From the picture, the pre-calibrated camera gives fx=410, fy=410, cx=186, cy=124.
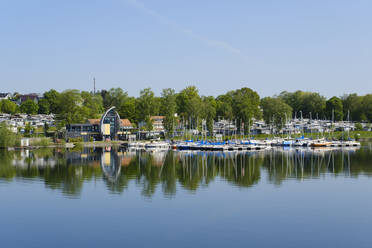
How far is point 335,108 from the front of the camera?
142 meters

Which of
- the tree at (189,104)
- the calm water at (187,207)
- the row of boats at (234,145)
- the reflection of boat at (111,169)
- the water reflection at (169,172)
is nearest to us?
the calm water at (187,207)

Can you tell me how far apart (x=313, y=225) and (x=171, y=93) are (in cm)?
9291

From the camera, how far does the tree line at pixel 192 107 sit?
111 m

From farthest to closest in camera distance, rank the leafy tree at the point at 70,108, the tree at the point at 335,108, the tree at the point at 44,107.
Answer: the tree at the point at 44,107 → the tree at the point at 335,108 → the leafy tree at the point at 70,108

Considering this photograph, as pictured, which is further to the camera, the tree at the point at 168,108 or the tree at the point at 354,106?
the tree at the point at 354,106

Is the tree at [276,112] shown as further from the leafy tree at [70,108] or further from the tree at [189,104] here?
the leafy tree at [70,108]

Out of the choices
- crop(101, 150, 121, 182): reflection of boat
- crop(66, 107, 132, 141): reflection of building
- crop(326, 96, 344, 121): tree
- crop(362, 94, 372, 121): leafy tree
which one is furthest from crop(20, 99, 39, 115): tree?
crop(362, 94, 372, 121): leafy tree

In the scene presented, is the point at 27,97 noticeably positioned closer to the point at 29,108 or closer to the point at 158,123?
the point at 29,108

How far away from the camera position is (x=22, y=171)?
5075 centimetres

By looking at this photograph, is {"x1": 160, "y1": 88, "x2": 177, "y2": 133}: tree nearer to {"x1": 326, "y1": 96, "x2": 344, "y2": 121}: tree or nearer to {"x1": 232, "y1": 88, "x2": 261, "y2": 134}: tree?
{"x1": 232, "y1": 88, "x2": 261, "y2": 134}: tree

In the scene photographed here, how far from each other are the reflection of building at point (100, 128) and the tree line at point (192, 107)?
3.42 metres

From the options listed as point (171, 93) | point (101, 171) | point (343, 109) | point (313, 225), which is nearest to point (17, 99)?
point (171, 93)

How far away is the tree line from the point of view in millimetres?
110875

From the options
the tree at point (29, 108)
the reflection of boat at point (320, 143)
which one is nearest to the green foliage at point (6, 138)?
the tree at point (29, 108)
